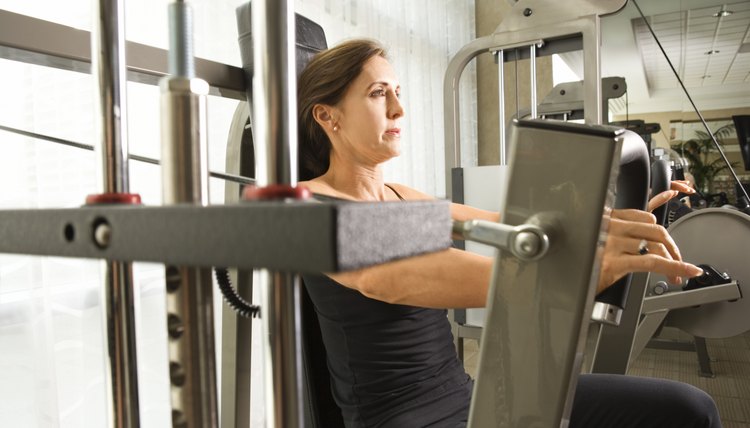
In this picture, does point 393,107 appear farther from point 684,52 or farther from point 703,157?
point 703,157

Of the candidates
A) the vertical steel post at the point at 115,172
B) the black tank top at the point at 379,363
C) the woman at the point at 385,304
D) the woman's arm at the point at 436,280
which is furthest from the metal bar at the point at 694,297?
the vertical steel post at the point at 115,172

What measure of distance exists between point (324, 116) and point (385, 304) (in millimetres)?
426

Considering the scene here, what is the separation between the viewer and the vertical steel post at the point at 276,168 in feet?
0.83

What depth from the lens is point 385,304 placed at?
3.43 feet

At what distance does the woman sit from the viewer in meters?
0.83

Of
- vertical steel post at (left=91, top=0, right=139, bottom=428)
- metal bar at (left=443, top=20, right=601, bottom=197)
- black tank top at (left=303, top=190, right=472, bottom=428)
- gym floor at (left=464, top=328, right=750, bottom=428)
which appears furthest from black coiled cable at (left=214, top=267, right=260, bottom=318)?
gym floor at (left=464, top=328, right=750, bottom=428)

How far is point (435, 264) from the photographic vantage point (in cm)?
80

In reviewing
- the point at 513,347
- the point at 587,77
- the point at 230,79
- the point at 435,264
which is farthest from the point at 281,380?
the point at 587,77

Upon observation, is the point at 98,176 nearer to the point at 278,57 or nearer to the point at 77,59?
the point at 278,57

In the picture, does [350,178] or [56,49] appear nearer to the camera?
[56,49]

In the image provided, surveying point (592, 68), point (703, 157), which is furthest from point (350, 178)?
point (703, 157)

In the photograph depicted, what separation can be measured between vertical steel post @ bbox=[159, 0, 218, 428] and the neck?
914 millimetres

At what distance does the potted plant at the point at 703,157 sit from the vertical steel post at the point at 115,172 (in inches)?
412

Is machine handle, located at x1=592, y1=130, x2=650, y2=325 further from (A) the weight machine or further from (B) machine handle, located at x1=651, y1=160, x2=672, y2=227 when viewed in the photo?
(B) machine handle, located at x1=651, y1=160, x2=672, y2=227
